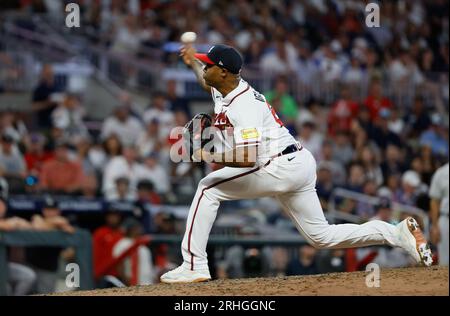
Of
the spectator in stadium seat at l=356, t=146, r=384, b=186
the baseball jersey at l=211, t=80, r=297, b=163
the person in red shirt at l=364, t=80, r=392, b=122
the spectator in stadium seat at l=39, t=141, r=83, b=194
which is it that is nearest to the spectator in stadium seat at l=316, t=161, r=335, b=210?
the spectator in stadium seat at l=356, t=146, r=384, b=186

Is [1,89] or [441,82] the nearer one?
[1,89]

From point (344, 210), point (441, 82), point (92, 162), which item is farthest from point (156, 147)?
point (441, 82)

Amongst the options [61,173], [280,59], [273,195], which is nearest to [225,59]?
[273,195]

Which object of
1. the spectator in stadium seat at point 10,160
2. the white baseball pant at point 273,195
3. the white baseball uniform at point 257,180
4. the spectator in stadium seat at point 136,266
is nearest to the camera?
the white baseball uniform at point 257,180

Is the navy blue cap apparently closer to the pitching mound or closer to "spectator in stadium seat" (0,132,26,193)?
the pitching mound

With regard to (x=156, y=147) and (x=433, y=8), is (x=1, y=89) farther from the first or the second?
(x=433, y=8)

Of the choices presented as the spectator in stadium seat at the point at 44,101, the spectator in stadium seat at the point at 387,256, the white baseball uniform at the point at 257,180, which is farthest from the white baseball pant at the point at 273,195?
the spectator in stadium seat at the point at 44,101

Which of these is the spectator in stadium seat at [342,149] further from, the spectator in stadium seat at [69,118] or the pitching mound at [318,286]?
the pitching mound at [318,286]

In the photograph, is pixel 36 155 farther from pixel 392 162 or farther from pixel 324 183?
pixel 392 162
